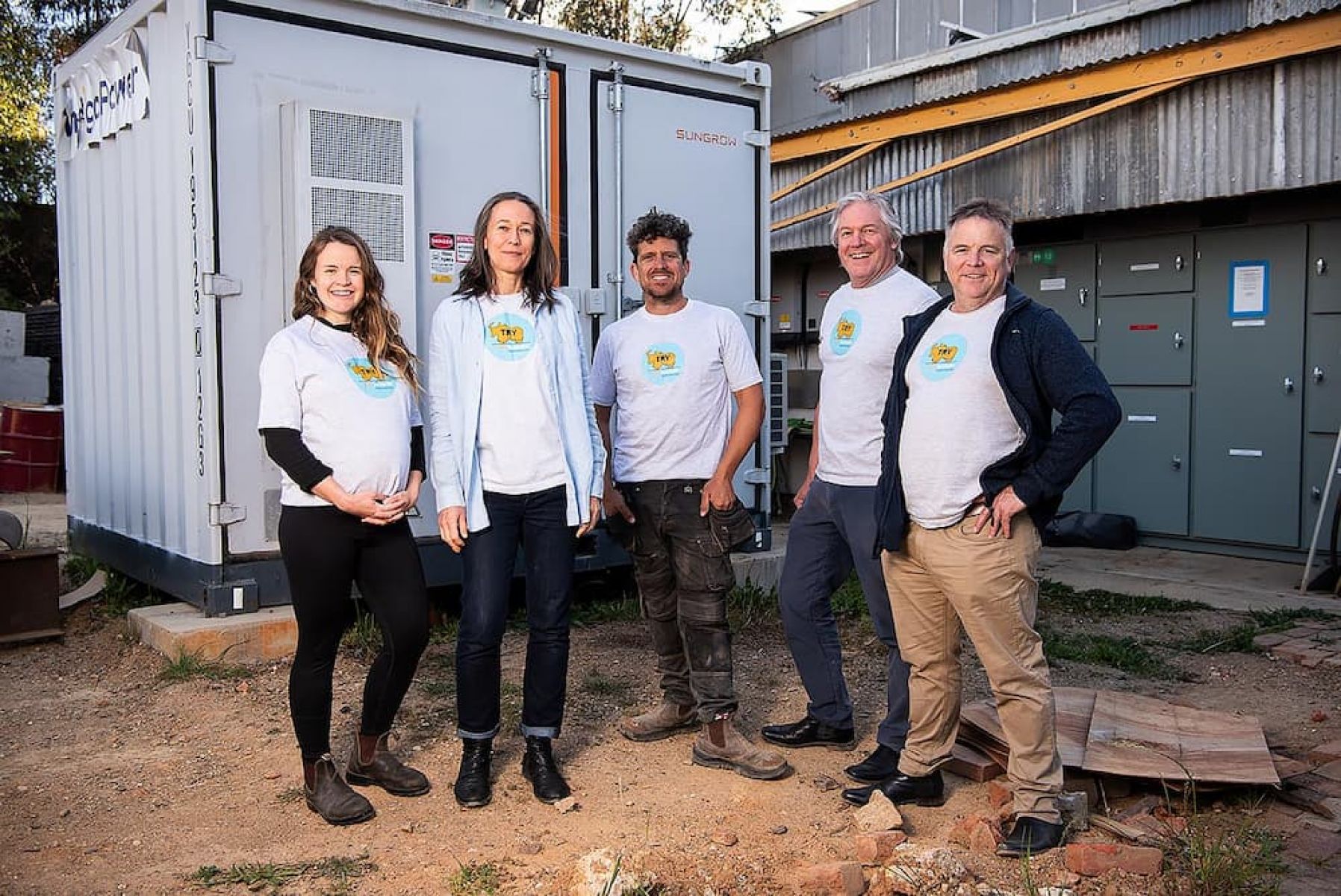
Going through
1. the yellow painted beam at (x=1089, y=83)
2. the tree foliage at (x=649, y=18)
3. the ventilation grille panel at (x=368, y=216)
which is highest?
the tree foliage at (x=649, y=18)

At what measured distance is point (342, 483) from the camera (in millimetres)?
3654

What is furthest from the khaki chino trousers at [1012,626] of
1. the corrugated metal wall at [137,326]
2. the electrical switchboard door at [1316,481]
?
the electrical switchboard door at [1316,481]

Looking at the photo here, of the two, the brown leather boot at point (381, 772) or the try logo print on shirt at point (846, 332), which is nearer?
the brown leather boot at point (381, 772)

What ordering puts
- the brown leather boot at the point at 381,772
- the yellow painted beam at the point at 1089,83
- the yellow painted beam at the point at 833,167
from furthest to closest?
the yellow painted beam at the point at 833,167 < the yellow painted beam at the point at 1089,83 < the brown leather boot at the point at 381,772

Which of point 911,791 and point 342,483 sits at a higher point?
point 342,483

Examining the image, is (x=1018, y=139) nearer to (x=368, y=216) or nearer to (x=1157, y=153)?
(x=1157, y=153)

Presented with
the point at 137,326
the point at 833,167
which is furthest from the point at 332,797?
the point at 833,167

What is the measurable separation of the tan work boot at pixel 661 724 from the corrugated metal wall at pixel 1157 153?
17.5ft

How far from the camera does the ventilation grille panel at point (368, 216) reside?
17.8 feet

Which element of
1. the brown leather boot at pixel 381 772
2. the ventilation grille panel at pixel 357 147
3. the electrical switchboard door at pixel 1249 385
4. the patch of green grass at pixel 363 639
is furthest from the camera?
the electrical switchboard door at pixel 1249 385

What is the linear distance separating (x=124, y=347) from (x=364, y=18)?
2.04 meters

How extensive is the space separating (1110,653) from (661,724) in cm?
250

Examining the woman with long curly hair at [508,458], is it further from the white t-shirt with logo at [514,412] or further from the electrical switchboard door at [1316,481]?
the electrical switchboard door at [1316,481]

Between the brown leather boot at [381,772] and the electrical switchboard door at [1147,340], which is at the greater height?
the electrical switchboard door at [1147,340]
